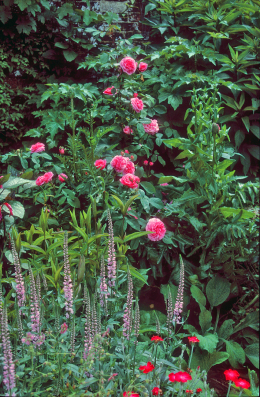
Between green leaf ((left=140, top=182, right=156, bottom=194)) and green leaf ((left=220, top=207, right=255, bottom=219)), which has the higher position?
green leaf ((left=140, top=182, right=156, bottom=194))

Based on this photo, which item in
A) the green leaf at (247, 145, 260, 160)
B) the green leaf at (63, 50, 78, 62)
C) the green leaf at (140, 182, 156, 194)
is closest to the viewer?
the green leaf at (140, 182, 156, 194)

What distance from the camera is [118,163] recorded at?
77.6 inches

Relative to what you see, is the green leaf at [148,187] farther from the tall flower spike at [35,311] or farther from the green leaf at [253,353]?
the tall flower spike at [35,311]

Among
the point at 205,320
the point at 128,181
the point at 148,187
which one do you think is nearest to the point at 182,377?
the point at 205,320

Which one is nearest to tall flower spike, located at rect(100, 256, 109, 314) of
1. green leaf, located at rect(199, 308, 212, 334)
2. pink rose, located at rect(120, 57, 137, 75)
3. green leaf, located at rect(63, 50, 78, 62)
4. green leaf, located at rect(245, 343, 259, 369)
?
green leaf, located at rect(199, 308, 212, 334)

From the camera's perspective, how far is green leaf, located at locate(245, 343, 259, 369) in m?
1.79

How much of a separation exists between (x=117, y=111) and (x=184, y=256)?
1080 millimetres

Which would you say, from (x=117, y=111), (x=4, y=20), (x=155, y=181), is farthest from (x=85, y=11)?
(x=155, y=181)

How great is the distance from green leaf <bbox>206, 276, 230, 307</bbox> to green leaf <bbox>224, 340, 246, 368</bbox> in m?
0.22

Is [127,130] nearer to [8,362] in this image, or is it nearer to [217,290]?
[217,290]

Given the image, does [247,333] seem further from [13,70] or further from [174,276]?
[13,70]

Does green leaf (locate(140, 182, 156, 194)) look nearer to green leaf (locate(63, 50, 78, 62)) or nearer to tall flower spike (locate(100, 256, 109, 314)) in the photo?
tall flower spike (locate(100, 256, 109, 314))

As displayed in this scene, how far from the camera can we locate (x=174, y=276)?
6.68 feet

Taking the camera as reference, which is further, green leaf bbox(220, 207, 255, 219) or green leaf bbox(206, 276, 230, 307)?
green leaf bbox(206, 276, 230, 307)
